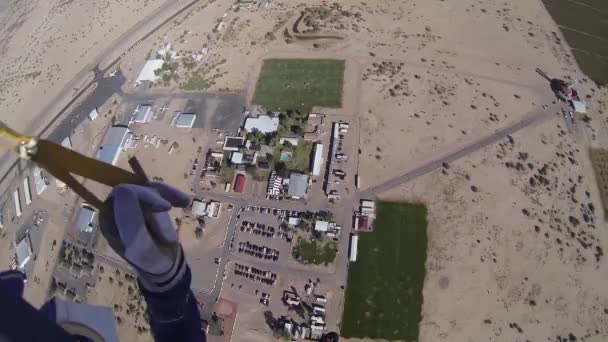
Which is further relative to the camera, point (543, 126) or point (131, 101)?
point (131, 101)

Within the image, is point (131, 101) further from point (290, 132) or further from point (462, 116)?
point (462, 116)

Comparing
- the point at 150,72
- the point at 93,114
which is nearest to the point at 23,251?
the point at 93,114

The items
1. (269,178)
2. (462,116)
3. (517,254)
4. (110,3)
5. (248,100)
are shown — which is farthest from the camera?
(110,3)

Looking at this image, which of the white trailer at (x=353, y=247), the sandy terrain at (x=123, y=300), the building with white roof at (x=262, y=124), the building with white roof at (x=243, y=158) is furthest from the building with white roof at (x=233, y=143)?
the sandy terrain at (x=123, y=300)

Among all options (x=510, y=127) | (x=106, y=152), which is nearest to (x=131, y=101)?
(x=106, y=152)

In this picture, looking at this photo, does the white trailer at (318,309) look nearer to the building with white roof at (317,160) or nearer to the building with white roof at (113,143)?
the building with white roof at (317,160)

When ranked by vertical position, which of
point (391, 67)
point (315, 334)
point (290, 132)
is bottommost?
point (315, 334)
